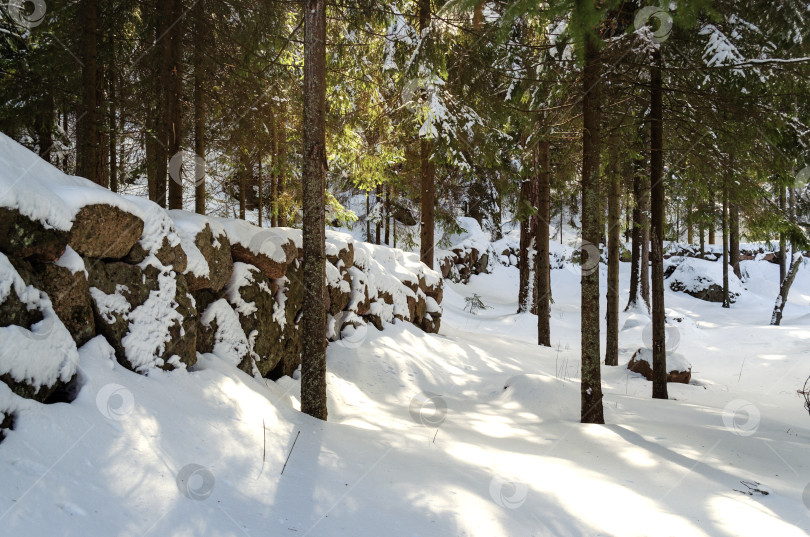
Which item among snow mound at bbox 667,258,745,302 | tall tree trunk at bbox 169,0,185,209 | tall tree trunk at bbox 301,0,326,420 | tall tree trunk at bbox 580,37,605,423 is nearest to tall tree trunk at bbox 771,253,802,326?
snow mound at bbox 667,258,745,302

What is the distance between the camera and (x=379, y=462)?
3748mm

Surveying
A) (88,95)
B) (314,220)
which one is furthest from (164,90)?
(314,220)

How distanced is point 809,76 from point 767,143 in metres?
1.27

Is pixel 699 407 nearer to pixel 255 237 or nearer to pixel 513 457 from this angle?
pixel 513 457

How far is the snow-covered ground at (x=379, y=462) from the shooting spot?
2.51 meters

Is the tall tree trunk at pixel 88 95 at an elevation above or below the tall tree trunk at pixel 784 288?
above

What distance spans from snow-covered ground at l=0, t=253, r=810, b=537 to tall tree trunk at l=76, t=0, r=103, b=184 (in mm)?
3596

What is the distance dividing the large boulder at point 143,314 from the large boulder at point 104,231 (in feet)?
0.36

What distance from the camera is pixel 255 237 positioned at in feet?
20.0

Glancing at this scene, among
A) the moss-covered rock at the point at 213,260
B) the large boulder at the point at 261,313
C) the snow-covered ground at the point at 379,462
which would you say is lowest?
the snow-covered ground at the point at 379,462

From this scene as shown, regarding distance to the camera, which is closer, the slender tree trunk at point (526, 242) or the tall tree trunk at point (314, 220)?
the tall tree trunk at point (314, 220)

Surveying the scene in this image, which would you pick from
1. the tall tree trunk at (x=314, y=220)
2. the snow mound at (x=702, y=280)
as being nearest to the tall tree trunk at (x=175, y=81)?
the tall tree trunk at (x=314, y=220)

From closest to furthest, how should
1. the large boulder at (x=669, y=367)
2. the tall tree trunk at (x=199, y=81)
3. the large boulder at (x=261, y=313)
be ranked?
the large boulder at (x=261, y=313), the tall tree trunk at (x=199, y=81), the large boulder at (x=669, y=367)

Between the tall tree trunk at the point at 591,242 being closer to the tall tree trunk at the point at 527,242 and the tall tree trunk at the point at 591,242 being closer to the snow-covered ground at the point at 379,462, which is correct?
the snow-covered ground at the point at 379,462
